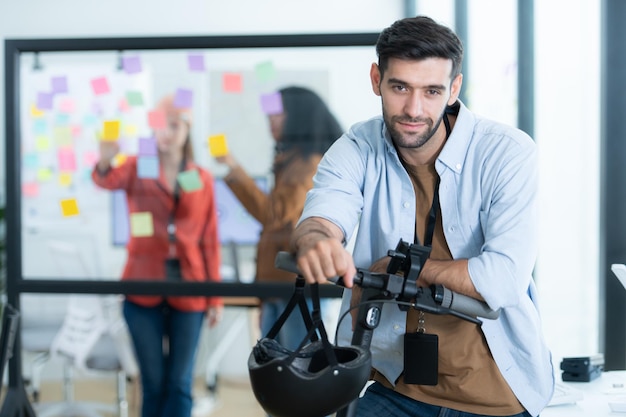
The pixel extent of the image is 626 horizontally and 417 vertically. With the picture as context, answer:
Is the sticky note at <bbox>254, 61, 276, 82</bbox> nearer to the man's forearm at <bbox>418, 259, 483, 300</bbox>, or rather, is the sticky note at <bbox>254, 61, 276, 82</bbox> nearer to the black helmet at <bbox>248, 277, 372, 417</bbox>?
the man's forearm at <bbox>418, 259, 483, 300</bbox>

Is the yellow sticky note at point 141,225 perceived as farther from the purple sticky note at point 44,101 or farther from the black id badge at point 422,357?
the black id badge at point 422,357

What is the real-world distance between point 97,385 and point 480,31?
8.41ft

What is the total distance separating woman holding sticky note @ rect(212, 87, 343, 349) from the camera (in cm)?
339

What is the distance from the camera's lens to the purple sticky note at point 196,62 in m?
3.46

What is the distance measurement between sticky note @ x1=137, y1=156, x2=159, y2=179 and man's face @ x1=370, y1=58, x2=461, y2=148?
1.95 metres

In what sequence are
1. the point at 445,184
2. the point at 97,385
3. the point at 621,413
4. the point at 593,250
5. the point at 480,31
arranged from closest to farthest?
the point at 445,184, the point at 621,413, the point at 593,250, the point at 97,385, the point at 480,31

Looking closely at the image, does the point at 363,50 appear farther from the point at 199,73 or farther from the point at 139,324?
the point at 139,324

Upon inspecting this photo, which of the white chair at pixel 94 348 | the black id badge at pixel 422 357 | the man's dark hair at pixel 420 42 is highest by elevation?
the man's dark hair at pixel 420 42

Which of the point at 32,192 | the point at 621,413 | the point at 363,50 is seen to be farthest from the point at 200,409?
the point at 621,413

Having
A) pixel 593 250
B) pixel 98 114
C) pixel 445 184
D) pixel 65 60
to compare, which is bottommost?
pixel 593 250

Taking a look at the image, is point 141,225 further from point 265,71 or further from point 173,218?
point 265,71

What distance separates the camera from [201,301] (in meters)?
3.52

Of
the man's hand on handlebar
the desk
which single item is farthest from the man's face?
the desk

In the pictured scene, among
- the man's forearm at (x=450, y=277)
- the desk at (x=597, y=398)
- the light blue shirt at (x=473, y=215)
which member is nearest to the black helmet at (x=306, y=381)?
the man's forearm at (x=450, y=277)
